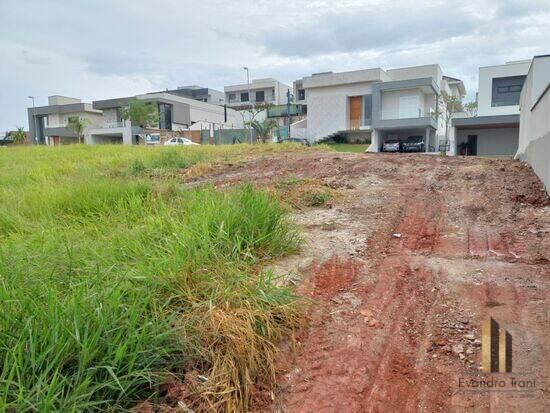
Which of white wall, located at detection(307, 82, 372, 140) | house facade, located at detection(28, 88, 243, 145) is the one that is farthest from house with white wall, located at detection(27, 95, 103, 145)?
white wall, located at detection(307, 82, 372, 140)

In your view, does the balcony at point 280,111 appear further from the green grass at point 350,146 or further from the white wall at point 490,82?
the white wall at point 490,82

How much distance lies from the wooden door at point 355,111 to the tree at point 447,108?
5.35 meters

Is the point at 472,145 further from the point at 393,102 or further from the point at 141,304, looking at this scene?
the point at 141,304

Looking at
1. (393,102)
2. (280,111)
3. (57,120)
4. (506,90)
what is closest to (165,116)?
(280,111)

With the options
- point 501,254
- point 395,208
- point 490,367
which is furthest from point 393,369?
point 395,208

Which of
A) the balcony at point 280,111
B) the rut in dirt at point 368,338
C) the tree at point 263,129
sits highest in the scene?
the balcony at point 280,111

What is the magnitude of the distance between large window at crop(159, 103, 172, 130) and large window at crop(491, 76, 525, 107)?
101 feet

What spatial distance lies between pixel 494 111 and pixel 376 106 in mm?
8230

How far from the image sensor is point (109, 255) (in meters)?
3.18

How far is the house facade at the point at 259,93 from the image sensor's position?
55812 millimetres

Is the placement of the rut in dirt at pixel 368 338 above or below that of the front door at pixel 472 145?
below

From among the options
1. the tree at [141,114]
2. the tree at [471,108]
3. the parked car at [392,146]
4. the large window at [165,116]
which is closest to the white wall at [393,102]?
the parked car at [392,146]

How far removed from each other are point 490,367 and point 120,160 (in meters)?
12.1

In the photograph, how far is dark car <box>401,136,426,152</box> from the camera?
84.4 ft
